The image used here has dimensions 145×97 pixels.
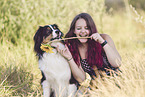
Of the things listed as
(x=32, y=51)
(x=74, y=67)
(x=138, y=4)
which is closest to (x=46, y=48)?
(x=74, y=67)

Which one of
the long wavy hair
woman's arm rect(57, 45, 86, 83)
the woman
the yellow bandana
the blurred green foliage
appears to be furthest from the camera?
the blurred green foliage

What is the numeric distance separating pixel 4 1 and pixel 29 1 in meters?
0.55

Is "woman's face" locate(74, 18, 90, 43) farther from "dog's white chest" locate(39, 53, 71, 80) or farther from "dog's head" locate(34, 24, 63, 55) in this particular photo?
"dog's white chest" locate(39, 53, 71, 80)

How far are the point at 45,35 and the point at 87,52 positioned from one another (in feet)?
2.32

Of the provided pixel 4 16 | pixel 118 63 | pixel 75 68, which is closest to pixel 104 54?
pixel 118 63

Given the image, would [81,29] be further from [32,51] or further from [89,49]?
[32,51]

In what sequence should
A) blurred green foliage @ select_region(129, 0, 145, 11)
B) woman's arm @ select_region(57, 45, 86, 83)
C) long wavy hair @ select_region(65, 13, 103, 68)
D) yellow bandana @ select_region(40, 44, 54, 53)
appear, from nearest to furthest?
yellow bandana @ select_region(40, 44, 54, 53) < woman's arm @ select_region(57, 45, 86, 83) < long wavy hair @ select_region(65, 13, 103, 68) < blurred green foliage @ select_region(129, 0, 145, 11)

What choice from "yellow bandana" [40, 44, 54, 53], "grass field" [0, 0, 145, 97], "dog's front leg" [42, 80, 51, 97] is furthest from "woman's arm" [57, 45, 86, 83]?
"dog's front leg" [42, 80, 51, 97]

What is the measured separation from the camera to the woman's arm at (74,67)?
8.59 ft

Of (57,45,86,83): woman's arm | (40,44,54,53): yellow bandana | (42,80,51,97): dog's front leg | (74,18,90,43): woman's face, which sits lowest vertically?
(42,80,51,97): dog's front leg

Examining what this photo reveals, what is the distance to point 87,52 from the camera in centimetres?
293

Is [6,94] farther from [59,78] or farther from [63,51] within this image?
[63,51]

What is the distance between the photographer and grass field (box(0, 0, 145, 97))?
253 cm

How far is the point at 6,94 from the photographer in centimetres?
269
